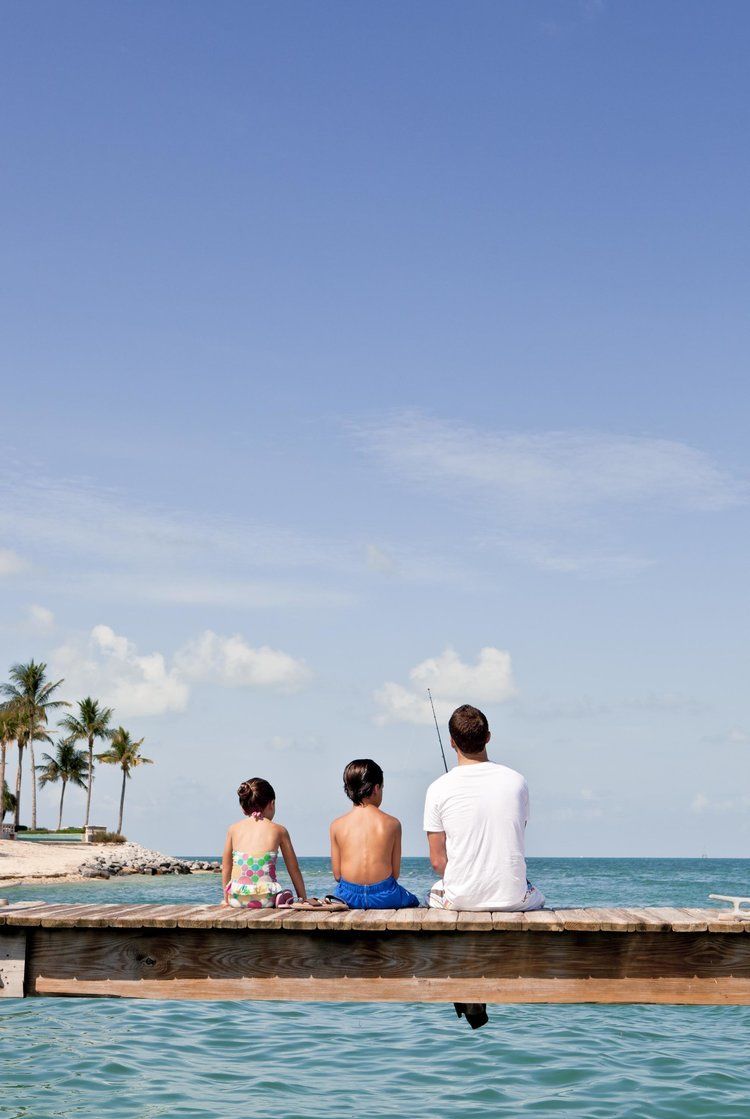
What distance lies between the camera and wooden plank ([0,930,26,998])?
258 inches

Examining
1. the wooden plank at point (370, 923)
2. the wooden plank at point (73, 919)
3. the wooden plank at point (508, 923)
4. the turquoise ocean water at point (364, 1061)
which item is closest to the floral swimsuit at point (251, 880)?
the wooden plank at point (73, 919)

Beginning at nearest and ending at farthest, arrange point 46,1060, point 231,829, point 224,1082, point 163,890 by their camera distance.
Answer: point 231,829 < point 224,1082 < point 46,1060 < point 163,890

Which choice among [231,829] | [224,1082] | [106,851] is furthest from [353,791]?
[106,851]

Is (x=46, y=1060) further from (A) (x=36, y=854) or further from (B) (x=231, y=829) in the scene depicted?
(A) (x=36, y=854)

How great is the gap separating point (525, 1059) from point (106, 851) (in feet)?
225

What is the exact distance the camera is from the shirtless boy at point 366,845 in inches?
284

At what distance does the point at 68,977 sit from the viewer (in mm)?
6578

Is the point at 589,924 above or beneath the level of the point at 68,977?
above

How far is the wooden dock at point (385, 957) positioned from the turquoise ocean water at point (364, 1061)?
1734mm

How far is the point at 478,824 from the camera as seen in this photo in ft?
21.5

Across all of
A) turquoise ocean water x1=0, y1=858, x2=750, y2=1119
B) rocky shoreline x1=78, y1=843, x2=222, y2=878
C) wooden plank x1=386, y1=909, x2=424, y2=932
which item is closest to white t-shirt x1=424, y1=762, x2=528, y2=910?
wooden plank x1=386, y1=909, x2=424, y2=932

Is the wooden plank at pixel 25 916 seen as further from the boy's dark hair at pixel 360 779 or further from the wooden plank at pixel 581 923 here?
the wooden plank at pixel 581 923

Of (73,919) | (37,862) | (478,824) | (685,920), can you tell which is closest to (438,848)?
(478,824)

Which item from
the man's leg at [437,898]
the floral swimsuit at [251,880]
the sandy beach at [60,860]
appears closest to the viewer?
the man's leg at [437,898]
